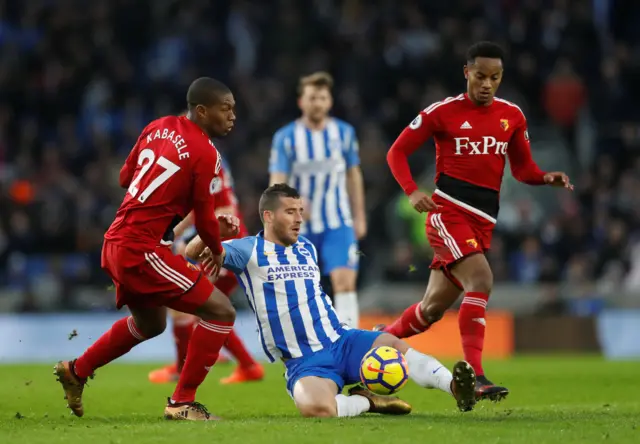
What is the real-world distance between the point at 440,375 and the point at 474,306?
95 centimetres

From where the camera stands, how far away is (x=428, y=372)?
620 cm

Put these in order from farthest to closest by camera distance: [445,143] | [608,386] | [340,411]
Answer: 1. [608,386]
2. [445,143]
3. [340,411]

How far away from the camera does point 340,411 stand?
616cm

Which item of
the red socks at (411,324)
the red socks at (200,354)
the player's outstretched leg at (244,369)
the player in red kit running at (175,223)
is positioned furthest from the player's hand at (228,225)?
the player's outstretched leg at (244,369)

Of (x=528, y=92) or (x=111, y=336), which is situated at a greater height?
(x=528, y=92)

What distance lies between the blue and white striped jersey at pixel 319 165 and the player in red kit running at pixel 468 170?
2.29 meters

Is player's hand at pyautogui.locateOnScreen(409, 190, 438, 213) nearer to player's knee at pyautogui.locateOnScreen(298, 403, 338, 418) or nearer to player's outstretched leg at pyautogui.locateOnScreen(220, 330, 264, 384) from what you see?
player's knee at pyautogui.locateOnScreen(298, 403, 338, 418)

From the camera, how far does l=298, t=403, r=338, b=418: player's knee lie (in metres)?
6.11

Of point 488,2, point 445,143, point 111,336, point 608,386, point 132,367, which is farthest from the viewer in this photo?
point 488,2

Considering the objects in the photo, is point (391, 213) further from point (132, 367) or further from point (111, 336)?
point (111, 336)

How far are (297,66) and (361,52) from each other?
1.10 metres

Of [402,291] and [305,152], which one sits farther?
[402,291]

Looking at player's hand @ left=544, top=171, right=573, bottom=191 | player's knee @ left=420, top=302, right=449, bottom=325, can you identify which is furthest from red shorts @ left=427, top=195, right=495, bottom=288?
player's hand @ left=544, top=171, right=573, bottom=191

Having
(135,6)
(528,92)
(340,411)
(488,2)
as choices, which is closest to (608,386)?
(340,411)
